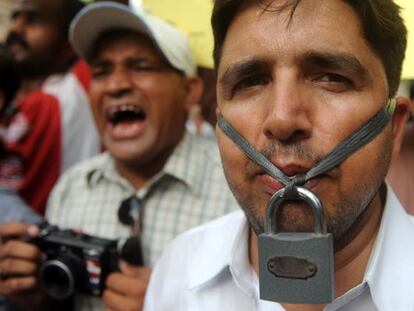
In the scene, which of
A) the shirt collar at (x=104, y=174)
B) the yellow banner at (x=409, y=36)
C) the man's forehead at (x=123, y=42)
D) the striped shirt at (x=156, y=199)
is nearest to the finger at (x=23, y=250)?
the striped shirt at (x=156, y=199)

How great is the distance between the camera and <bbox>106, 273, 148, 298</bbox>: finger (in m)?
1.71

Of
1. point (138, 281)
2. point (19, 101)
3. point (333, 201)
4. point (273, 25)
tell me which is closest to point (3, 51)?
point (19, 101)

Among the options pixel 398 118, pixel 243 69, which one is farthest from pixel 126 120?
pixel 398 118

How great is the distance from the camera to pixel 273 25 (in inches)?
47.4

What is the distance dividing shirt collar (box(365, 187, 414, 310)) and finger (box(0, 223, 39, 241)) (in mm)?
1154

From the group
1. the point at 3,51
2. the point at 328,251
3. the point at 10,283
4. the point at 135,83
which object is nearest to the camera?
the point at 328,251

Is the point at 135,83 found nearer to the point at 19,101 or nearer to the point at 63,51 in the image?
the point at 19,101

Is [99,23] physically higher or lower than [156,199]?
higher

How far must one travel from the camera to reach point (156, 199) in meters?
2.13

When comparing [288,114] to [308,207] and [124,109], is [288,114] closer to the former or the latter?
[308,207]

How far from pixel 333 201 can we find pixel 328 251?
0.44 feet

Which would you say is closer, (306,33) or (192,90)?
(306,33)

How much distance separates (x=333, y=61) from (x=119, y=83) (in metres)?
1.15

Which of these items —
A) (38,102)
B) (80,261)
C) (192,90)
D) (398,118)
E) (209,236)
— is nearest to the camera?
(398,118)
